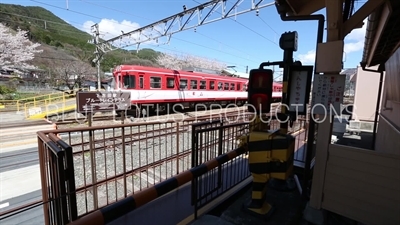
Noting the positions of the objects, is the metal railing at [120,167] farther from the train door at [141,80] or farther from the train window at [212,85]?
the train window at [212,85]

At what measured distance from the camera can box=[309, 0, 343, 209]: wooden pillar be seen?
7.02 feet

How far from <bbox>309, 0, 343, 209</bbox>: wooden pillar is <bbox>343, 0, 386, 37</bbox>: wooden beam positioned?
0.11 meters

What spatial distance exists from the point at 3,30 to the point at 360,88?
29662 mm

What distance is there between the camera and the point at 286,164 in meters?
2.15

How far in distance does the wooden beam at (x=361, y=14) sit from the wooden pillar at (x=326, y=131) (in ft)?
0.36

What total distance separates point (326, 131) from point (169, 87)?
37.1 feet

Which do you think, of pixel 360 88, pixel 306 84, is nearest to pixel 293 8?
pixel 306 84

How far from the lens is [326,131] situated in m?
2.33

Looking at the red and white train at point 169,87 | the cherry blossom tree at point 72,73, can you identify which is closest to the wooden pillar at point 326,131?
the red and white train at point 169,87

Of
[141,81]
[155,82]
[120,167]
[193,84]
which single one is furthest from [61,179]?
[193,84]

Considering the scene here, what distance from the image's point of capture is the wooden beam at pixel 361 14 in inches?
82.6

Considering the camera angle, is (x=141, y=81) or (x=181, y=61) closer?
(x=141, y=81)

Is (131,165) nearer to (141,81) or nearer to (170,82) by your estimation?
(141,81)

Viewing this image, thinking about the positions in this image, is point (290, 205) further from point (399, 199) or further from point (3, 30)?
point (3, 30)
